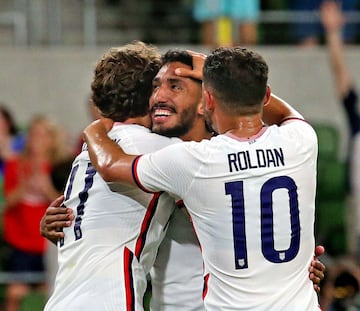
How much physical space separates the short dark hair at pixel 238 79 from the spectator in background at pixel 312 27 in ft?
21.8

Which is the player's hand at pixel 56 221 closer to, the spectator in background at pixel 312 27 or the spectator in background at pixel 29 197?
the spectator in background at pixel 29 197

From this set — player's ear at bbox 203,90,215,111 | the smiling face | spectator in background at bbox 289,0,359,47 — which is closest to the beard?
the smiling face

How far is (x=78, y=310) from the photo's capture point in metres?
4.23

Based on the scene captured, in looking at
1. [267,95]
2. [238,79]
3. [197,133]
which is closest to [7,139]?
[197,133]

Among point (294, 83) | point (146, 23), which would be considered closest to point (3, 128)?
Result: point (146, 23)

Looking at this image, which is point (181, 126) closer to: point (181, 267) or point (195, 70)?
point (195, 70)

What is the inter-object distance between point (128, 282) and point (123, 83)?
2.44 ft

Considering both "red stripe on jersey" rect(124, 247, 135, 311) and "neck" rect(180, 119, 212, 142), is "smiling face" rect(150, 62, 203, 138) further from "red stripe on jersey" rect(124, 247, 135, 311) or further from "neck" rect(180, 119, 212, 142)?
"red stripe on jersey" rect(124, 247, 135, 311)

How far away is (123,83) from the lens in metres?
4.34

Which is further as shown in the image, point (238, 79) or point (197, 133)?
point (197, 133)

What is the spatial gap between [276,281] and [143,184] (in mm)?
577

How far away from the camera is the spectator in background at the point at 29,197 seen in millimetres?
8492

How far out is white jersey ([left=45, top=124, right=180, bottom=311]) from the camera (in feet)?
13.8

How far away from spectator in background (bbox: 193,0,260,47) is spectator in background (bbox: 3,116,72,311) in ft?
7.04
